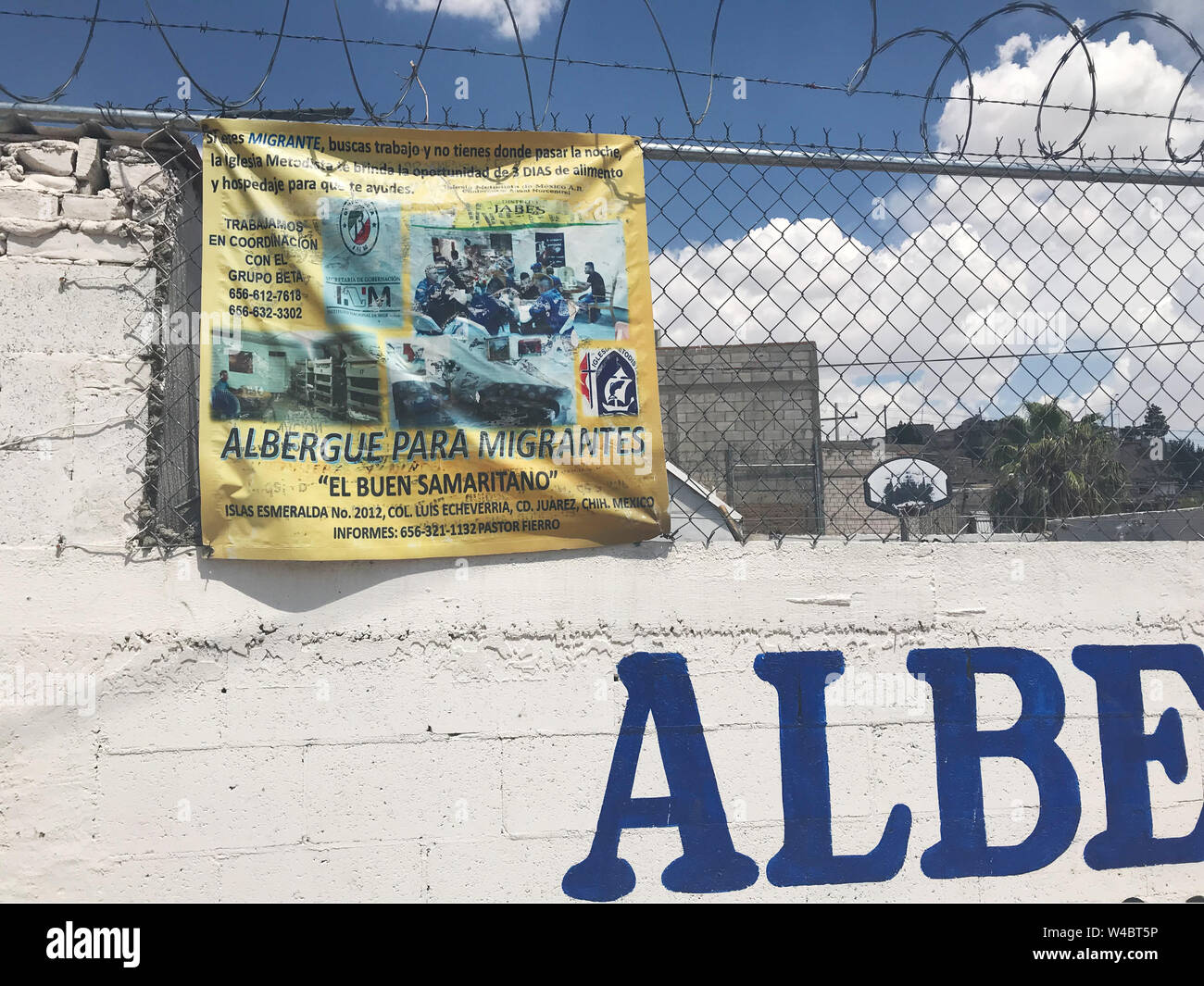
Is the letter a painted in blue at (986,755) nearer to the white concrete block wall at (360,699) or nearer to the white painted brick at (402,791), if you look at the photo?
the white concrete block wall at (360,699)

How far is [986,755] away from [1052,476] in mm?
1607

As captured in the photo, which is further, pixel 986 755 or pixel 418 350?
pixel 986 755

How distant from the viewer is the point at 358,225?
2551mm

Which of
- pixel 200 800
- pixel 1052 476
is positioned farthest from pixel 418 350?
pixel 1052 476

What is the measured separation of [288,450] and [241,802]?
1.01 m

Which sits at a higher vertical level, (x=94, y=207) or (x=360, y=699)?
(x=94, y=207)

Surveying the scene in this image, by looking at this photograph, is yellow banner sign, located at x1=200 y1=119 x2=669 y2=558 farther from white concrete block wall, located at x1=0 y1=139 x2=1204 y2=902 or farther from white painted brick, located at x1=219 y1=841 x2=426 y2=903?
white painted brick, located at x1=219 y1=841 x2=426 y2=903

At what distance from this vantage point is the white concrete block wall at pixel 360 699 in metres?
2.34

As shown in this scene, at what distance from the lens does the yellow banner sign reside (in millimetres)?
2449

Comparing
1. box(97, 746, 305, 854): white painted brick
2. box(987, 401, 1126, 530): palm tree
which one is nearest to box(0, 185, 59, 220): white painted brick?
box(97, 746, 305, 854): white painted brick

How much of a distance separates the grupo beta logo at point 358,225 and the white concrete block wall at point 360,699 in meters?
0.61

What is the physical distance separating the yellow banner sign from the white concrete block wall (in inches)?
6.8

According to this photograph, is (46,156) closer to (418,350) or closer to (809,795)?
(418,350)
